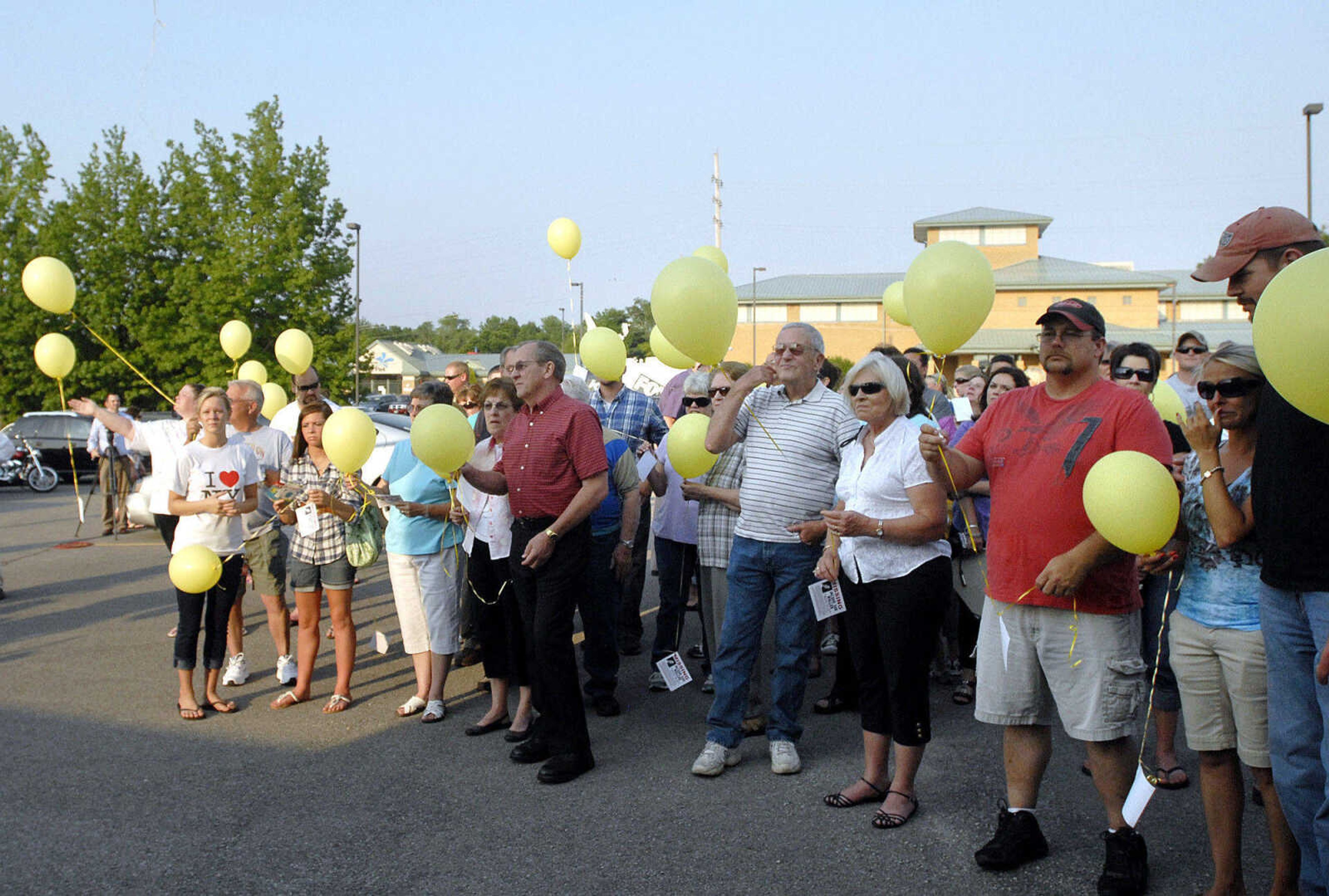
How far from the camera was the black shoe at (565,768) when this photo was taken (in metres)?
4.54

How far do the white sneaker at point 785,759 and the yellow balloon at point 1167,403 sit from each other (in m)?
2.42

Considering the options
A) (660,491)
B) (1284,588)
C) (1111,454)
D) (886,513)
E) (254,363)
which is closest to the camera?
(1284,588)

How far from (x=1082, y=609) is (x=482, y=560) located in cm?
328

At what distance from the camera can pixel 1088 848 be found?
3732mm

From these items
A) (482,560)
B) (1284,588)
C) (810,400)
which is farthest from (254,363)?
(1284,588)

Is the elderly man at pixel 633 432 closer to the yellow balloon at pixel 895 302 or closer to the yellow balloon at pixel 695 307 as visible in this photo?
the yellow balloon at pixel 895 302

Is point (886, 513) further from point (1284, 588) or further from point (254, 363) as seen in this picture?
point (254, 363)

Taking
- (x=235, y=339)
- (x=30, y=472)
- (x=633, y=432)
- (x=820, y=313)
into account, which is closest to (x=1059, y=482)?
(x=633, y=432)

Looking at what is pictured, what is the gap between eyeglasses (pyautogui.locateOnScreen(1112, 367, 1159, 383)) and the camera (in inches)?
201

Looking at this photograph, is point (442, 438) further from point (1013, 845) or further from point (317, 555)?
point (1013, 845)

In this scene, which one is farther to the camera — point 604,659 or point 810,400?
point 604,659

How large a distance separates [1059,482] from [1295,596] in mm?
795

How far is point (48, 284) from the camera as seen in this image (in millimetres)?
6523

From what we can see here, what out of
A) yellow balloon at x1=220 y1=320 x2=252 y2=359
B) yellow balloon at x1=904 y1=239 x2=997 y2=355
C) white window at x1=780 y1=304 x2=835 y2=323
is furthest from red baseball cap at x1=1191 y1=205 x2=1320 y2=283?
white window at x1=780 y1=304 x2=835 y2=323
